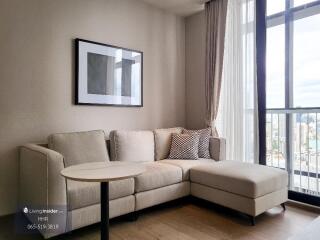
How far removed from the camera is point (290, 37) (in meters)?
2.98

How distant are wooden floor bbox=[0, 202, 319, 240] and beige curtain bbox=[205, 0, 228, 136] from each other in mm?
1290

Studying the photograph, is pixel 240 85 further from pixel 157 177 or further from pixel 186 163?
pixel 157 177

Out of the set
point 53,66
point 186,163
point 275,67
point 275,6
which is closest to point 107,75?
point 53,66

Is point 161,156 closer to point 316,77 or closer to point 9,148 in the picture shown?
point 9,148

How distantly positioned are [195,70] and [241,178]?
6.86 feet

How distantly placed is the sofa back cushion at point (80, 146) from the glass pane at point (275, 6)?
8.67 feet

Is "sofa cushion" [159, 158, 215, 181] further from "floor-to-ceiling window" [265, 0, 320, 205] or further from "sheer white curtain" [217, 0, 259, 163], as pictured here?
"floor-to-ceiling window" [265, 0, 320, 205]

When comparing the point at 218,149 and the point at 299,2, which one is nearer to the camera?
the point at 299,2

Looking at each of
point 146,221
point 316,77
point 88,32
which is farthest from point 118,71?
point 316,77

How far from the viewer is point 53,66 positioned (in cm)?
262

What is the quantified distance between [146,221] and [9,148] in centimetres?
152

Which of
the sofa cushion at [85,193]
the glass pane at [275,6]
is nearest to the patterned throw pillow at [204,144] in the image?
the sofa cushion at [85,193]

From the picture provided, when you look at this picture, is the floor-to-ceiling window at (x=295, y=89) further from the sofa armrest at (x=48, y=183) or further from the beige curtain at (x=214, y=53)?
the sofa armrest at (x=48, y=183)

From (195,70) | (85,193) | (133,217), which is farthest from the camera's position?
(195,70)
